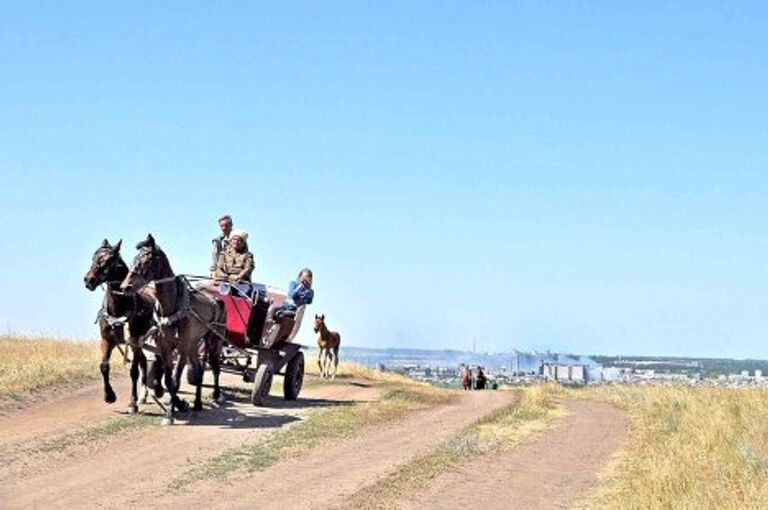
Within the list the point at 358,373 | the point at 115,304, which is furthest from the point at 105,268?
the point at 358,373

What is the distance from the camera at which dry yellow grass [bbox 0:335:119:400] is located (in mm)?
21828

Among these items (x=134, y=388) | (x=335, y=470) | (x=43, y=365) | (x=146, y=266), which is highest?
(x=146, y=266)

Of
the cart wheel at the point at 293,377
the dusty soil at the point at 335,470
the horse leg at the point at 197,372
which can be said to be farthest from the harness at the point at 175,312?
the cart wheel at the point at 293,377

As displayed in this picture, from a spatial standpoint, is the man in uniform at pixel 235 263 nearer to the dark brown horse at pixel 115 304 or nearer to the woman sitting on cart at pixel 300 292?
the woman sitting on cart at pixel 300 292

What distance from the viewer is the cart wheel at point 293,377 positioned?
75.4ft

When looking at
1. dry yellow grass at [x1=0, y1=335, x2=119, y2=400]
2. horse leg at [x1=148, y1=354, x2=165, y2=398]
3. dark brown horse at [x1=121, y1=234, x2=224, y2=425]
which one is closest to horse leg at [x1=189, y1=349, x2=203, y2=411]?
dark brown horse at [x1=121, y1=234, x2=224, y2=425]

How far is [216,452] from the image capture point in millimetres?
15602

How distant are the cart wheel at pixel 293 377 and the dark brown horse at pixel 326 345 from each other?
9283 mm

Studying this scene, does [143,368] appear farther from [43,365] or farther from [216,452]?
[43,365]

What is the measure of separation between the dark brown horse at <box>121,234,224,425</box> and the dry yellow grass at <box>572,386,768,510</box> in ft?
23.6

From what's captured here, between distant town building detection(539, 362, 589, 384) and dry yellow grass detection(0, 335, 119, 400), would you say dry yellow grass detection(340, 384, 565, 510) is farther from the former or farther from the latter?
distant town building detection(539, 362, 589, 384)

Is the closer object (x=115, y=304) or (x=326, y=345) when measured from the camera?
(x=115, y=304)

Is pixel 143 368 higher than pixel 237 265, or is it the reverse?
pixel 237 265

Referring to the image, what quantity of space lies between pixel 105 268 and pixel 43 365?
26.5ft
